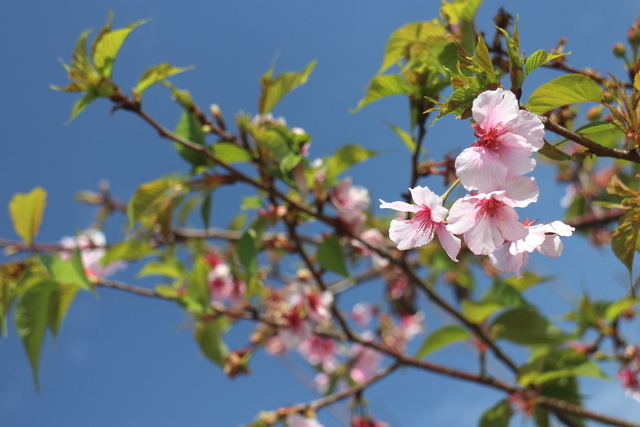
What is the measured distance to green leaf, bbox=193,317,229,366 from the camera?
1.55 m

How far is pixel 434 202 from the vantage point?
25.3 inches

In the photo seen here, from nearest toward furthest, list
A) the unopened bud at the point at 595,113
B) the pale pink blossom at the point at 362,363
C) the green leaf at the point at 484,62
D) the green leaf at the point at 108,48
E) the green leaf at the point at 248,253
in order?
the green leaf at the point at 484,62, the unopened bud at the point at 595,113, the green leaf at the point at 108,48, the green leaf at the point at 248,253, the pale pink blossom at the point at 362,363

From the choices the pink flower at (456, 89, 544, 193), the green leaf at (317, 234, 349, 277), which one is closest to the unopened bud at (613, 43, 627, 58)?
the pink flower at (456, 89, 544, 193)

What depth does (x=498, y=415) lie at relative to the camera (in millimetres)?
1354

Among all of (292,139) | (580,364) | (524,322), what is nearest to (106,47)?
(292,139)

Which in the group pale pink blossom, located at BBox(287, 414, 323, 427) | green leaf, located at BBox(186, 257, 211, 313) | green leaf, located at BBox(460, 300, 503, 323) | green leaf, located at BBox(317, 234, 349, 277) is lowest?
pale pink blossom, located at BBox(287, 414, 323, 427)

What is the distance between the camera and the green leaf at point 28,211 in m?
1.29

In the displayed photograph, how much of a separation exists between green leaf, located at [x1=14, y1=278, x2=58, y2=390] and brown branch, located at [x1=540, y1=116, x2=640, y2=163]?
1.10 meters

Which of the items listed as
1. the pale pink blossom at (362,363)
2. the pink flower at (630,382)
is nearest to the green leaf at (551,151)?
the pink flower at (630,382)

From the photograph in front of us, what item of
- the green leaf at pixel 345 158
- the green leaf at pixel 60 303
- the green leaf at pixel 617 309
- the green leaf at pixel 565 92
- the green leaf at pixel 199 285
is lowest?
the green leaf at pixel 60 303

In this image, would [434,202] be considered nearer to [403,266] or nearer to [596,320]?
[403,266]

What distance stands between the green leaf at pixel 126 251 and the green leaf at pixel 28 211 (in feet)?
0.64

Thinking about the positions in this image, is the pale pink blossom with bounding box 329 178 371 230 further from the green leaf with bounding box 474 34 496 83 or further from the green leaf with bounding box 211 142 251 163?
the green leaf with bounding box 474 34 496 83

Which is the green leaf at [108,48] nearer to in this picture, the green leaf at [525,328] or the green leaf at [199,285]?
the green leaf at [199,285]
